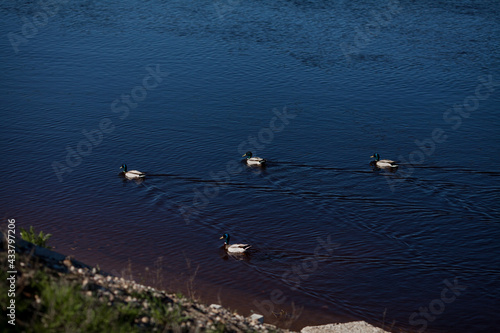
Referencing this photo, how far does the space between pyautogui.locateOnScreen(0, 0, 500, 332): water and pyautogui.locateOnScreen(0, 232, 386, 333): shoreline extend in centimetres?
426

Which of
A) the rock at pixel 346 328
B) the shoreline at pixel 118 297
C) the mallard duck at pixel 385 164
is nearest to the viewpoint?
the shoreline at pixel 118 297

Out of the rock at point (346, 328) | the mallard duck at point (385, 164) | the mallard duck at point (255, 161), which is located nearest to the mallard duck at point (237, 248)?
the rock at point (346, 328)

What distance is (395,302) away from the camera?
20750 millimetres

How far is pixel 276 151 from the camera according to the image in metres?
31.3

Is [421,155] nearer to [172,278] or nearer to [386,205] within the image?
[386,205]

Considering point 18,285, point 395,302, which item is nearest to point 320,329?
point 395,302

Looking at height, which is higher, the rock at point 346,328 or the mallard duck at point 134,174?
the rock at point 346,328

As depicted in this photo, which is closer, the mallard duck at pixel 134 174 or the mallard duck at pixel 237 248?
the mallard duck at pixel 237 248

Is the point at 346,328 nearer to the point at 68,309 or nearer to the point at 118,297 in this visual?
the point at 118,297

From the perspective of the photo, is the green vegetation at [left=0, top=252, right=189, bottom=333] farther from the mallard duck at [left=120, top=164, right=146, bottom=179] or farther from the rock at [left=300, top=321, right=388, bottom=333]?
the mallard duck at [left=120, top=164, right=146, bottom=179]

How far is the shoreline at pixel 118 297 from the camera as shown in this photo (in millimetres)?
12680

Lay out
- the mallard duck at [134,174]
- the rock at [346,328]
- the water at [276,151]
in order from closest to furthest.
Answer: the rock at [346,328] < the water at [276,151] < the mallard duck at [134,174]

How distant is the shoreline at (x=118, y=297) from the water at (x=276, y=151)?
14.0ft

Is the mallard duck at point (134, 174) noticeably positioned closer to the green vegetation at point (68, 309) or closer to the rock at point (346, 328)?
the rock at point (346, 328)
